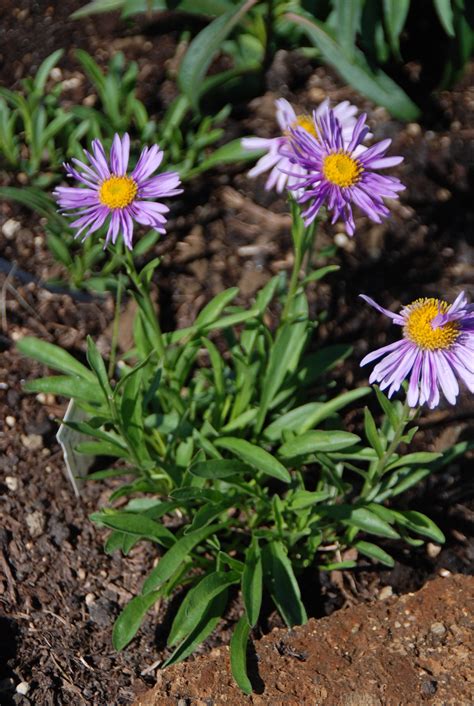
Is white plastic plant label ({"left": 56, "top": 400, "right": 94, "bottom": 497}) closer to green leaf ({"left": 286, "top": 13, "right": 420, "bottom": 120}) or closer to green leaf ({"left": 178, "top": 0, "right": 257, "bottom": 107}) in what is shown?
green leaf ({"left": 178, "top": 0, "right": 257, "bottom": 107})

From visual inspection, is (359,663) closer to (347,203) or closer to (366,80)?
(347,203)

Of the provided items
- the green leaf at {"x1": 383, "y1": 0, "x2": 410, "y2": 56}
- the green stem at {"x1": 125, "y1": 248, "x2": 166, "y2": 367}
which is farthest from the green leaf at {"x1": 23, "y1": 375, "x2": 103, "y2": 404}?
A: the green leaf at {"x1": 383, "y1": 0, "x2": 410, "y2": 56}

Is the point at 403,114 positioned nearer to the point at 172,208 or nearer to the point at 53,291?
the point at 172,208

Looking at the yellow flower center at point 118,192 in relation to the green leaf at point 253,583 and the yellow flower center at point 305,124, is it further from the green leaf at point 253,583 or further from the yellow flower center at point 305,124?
the green leaf at point 253,583

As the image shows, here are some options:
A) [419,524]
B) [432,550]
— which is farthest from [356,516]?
[432,550]

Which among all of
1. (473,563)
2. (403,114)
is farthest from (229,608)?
(403,114)

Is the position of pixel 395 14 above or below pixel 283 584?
above
